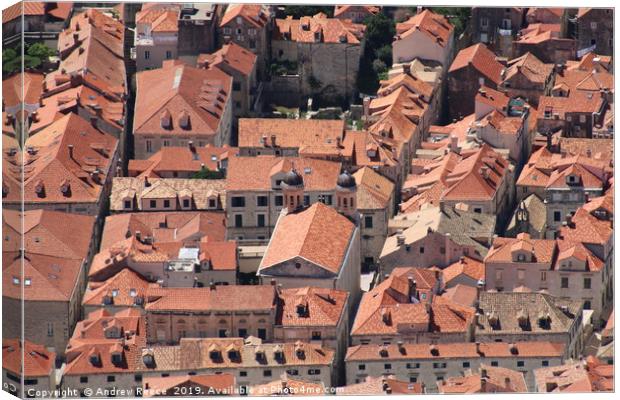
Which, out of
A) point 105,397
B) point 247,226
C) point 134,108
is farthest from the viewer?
point 134,108

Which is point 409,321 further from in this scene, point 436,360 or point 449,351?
point 436,360

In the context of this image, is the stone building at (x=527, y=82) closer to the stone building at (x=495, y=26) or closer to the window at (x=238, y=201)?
the stone building at (x=495, y=26)

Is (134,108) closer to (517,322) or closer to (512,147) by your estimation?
(512,147)

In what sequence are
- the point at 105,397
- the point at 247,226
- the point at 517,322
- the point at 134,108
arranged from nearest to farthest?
the point at 105,397 → the point at 517,322 → the point at 247,226 → the point at 134,108

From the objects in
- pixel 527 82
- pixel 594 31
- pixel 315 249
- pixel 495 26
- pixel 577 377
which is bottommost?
pixel 527 82

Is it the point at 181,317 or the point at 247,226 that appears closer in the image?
the point at 181,317

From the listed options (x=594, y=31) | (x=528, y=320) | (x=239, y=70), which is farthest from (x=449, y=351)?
(x=594, y=31)

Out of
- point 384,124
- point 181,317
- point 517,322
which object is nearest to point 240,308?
point 181,317

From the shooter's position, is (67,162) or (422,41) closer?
(67,162)
